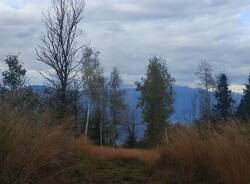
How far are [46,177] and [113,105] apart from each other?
61767 millimetres

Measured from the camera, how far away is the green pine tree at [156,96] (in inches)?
2338

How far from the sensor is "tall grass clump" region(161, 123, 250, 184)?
9.14 m

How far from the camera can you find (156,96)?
6059cm

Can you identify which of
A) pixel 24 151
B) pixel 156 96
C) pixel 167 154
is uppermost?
pixel 156 96

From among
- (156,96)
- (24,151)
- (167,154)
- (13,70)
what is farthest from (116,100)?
(24,151)

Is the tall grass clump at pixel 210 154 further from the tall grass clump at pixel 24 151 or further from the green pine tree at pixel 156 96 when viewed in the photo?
the green pine tree at pixel 156 96

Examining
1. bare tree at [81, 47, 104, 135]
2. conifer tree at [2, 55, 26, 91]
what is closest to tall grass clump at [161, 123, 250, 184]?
conifer tree at [2, 55, 26, 91]

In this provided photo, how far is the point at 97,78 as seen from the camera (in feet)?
200

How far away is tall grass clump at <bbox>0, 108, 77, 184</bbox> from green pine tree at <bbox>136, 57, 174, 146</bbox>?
48.7 m

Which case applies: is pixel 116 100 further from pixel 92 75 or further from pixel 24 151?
pixel 24 151

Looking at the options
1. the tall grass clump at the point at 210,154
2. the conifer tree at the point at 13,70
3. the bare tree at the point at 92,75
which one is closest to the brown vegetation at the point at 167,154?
the tall grass clump at the point at 210,154

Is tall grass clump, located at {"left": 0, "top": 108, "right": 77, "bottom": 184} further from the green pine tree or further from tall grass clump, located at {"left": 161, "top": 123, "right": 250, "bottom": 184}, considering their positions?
the green pine tree

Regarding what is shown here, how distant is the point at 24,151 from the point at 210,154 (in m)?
4.51

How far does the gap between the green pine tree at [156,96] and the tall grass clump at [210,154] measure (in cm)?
4420
